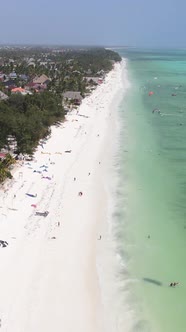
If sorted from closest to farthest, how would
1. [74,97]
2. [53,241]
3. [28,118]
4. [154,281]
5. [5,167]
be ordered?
[154,281]
[53,241]
[5,167]
[28,118]
[74,97]

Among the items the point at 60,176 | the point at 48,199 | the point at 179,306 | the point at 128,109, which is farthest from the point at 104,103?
the point at 179,306

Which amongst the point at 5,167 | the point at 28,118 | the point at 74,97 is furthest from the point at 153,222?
the point at 74,97

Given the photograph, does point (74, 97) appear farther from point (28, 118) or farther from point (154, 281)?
point (154, 281)

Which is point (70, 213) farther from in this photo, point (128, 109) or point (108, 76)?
point (108, 76)

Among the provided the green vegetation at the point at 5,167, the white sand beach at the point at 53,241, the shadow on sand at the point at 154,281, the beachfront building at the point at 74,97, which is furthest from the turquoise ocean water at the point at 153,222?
the beachfront building at the point at 74,97

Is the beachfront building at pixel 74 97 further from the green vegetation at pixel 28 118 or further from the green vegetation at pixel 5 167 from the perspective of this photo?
the green vegetation at pixel 5 167

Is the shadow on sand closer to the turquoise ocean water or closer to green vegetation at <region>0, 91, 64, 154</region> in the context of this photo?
the turquoise ocean water
